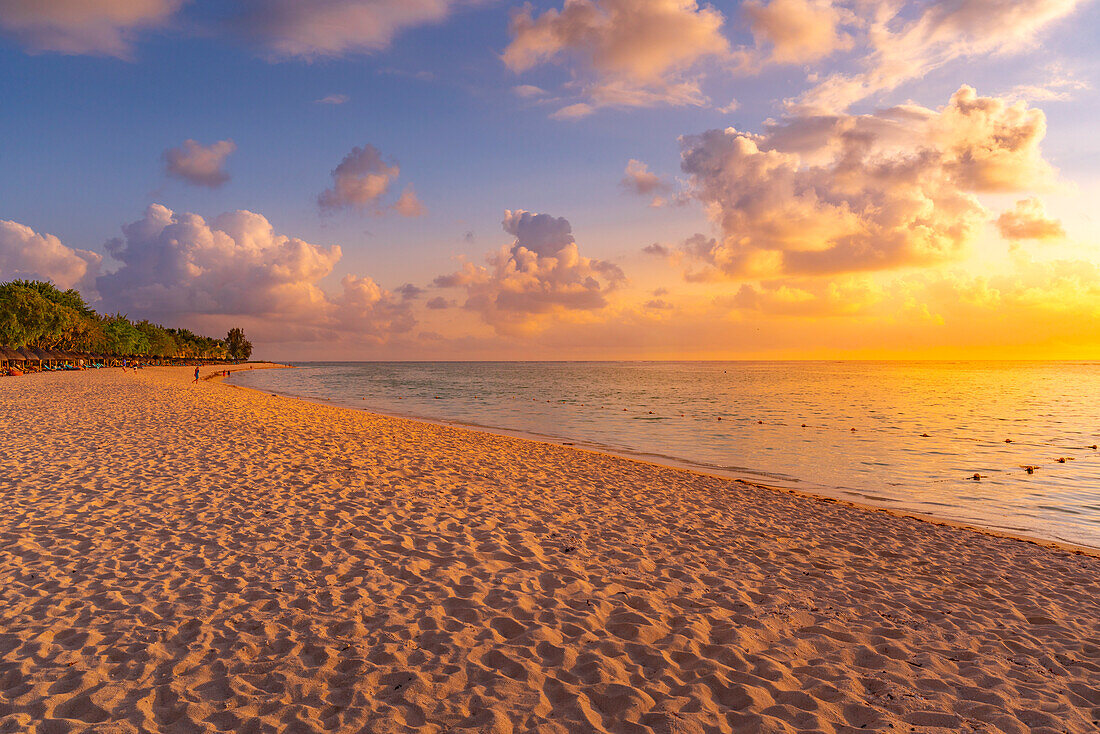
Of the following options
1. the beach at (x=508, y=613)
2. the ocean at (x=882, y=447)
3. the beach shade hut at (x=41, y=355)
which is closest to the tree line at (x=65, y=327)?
Result: the beach shade hut at (x=41, y=355)

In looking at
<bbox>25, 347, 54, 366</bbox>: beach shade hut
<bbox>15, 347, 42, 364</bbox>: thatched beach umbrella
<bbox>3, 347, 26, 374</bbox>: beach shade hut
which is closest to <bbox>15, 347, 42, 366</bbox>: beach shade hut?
<bbox>15, 347, 42, 364</bbox>: thatched beach umbrella

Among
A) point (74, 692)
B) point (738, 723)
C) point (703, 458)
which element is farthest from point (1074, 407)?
point (74, 692)

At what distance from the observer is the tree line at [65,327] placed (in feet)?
268

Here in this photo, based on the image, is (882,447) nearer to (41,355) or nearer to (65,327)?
(65,327)

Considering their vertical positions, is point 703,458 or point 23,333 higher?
point 23,333

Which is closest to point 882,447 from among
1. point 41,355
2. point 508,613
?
point 508,613

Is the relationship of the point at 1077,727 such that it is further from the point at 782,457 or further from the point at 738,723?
the point at 782,457

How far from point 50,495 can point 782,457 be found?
2298 centimetres

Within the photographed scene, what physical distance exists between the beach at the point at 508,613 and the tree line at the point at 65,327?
97.0 metres

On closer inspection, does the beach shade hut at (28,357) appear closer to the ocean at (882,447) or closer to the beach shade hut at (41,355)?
the beach shade hut at (41,355)

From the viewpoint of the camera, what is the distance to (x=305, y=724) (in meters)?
4.41

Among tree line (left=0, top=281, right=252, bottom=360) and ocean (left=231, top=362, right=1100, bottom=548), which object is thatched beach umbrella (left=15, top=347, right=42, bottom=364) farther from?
ocean (left=231, top=362, right=1100, bottom=548)

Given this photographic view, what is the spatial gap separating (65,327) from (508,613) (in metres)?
120

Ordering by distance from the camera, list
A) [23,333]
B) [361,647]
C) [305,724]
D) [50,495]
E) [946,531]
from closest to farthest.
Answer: [305,724]
[361,647]
[50,495]
[946,531]
[23,333]
